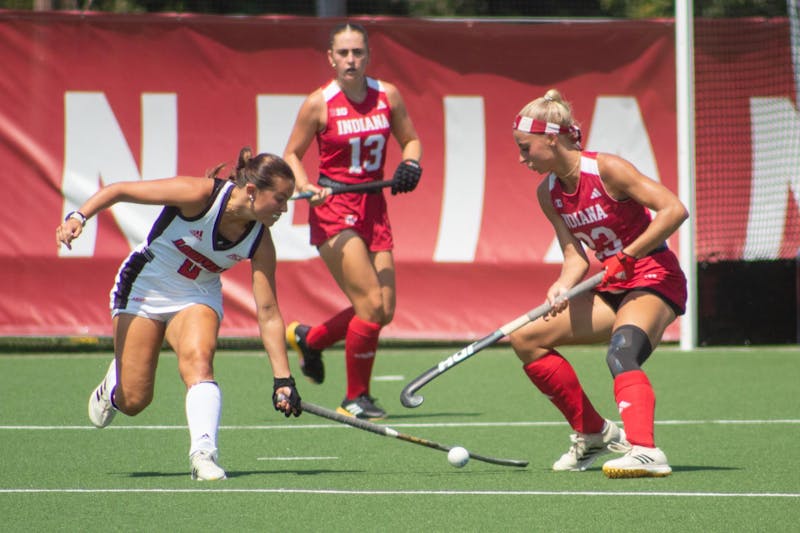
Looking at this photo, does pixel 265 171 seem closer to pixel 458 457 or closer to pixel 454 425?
pixel 458 457

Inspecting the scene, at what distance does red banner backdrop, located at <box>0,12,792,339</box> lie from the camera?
10273mm

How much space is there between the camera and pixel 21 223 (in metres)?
10.2

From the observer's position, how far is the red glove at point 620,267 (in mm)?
5355

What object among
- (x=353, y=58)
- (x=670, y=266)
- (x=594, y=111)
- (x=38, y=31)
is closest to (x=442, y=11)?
(x=594, y=111)

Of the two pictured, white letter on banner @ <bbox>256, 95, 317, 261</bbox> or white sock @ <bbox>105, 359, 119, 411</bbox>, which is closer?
white sock @ <bbox>105, 359, 119, 411</bbox>

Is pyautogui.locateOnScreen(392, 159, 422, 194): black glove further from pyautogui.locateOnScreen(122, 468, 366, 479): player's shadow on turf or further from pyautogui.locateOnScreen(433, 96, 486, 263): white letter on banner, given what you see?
pyautogui.locateOnScreen(433, 96, 486, 263): white letter on banner

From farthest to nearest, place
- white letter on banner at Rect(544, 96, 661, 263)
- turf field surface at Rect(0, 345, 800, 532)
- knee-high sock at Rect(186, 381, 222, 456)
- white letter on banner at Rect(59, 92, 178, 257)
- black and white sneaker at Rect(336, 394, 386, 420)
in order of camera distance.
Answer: white letter on banner at Rect(544, 96, 661, 263) < white letter on banner at Rect(59, 92, 178, 257) < black and white sneaker at Rect(336, 394, 386, 420) < knee-high sock at Rect(186, 381, 222, 456) < turf field surface at Rect(0, 345, 800, 532)

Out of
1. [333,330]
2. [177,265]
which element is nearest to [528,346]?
[177,265]

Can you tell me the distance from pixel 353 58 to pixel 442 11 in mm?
8936

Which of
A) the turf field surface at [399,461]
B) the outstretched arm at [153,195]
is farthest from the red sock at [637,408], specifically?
the outstretched arm at [153,195]

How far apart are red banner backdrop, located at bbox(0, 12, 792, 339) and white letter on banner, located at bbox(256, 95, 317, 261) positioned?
0.4 inches

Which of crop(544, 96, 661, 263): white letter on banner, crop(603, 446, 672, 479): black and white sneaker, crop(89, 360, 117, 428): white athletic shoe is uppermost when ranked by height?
crop(544, 96, 661, 263): white letter on banner

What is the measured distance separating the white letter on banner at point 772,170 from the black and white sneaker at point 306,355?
14.0 ft

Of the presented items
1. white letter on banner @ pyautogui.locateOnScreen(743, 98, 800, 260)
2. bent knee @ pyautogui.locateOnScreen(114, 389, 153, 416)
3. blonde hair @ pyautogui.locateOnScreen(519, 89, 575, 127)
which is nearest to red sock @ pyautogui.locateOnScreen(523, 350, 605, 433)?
blonde hair @ pyautogui.locateOnScreen(519, 89, 575, 127)
